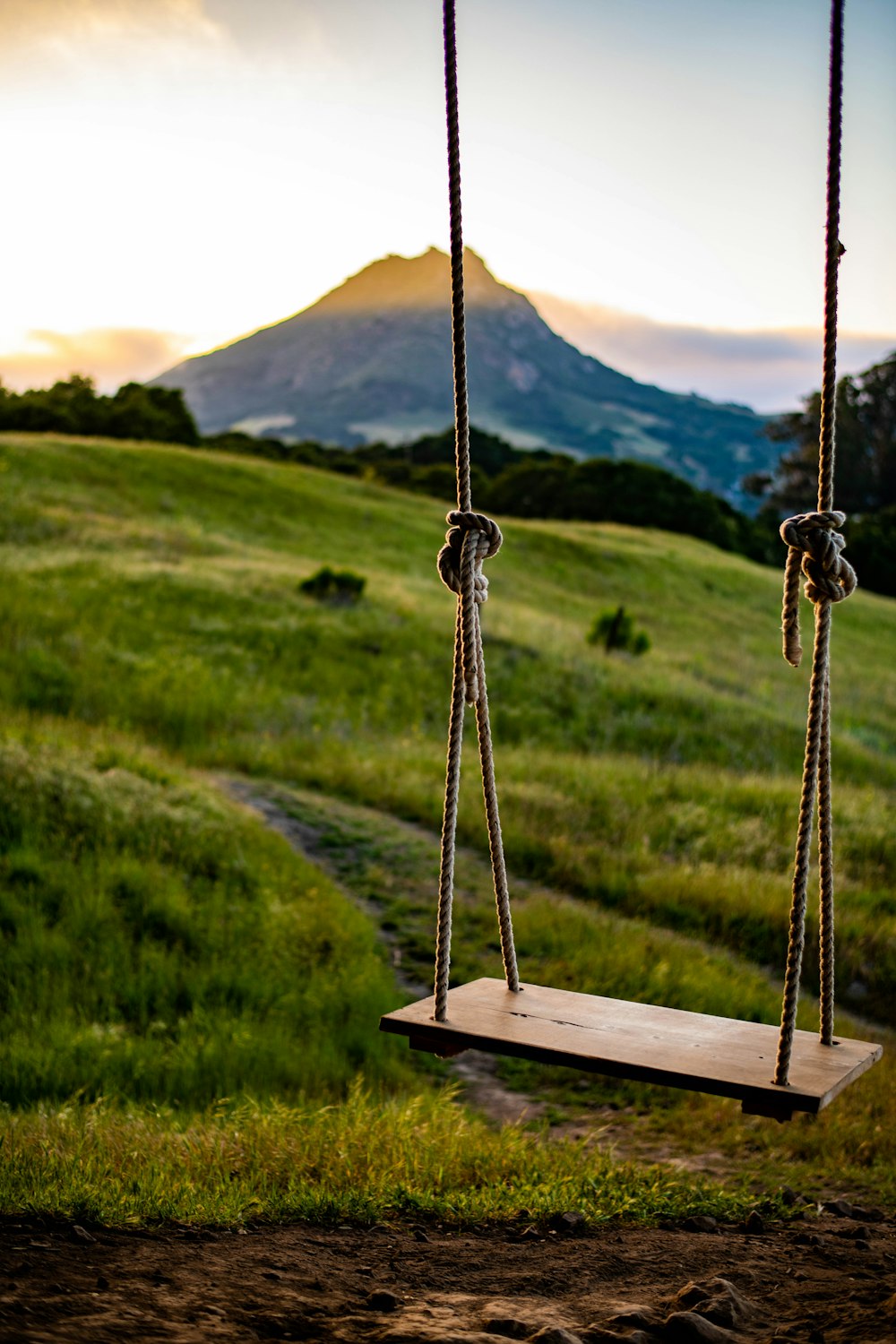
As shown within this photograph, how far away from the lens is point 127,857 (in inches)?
356

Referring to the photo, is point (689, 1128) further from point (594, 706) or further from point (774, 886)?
point (594, 706)

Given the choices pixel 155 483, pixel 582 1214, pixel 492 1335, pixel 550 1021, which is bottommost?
pixel 582 1214

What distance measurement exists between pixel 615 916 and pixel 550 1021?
6810mm

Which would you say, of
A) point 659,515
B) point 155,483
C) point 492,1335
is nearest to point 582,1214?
point 492,1335

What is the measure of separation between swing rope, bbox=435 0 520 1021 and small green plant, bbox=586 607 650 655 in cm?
1987

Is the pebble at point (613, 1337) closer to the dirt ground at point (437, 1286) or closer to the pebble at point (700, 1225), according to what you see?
the dirt ground at point (437, 1286)

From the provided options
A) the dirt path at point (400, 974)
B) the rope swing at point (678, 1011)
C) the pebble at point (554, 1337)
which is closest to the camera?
the pebble at point (554, 1337)

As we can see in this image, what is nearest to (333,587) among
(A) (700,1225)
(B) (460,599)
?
(A) (700,1225)

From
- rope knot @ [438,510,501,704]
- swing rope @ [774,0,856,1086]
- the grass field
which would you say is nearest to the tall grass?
the grass field

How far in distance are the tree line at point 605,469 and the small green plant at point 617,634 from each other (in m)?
24.7

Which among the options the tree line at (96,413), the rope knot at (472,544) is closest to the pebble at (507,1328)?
the rope knot at (472,544)

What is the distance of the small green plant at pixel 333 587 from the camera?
23047 mm

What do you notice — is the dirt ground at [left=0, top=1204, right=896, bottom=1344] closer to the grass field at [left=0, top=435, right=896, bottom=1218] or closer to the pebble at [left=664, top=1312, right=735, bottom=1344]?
the pebble at [left=664, top=1312, right=735, bottom=1344]

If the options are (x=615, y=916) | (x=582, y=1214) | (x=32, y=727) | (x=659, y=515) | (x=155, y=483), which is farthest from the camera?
(x=659, y=515)
